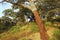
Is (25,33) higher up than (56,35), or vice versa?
(56,35)

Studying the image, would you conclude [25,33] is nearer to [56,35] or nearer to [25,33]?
[25,33]

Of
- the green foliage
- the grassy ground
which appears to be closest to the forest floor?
the grassy ground

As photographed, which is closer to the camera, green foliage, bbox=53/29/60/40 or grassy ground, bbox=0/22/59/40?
green foliage, bbox=53/29/60/40

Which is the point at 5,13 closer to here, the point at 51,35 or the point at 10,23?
the point at 10,23

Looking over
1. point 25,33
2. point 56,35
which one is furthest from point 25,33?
point 56,35

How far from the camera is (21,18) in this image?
26844 millimetres

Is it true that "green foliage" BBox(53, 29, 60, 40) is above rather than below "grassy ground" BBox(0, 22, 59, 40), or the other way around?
above

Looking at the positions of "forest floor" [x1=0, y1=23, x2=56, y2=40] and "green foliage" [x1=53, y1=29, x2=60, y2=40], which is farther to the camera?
"forest floor" [x1=0, y1=23, x2=56, y2=40]

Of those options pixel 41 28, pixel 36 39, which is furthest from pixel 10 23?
pixel 41 28

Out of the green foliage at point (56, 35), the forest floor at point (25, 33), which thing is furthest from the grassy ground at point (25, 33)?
the green foliage at point (56, 35)

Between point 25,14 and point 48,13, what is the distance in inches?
150

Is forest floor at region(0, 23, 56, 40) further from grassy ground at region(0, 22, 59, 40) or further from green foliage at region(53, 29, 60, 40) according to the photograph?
green foliage at region(53, 29, 60, 40)

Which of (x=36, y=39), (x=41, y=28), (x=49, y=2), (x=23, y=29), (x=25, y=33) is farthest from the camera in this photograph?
(x=49, y=2)

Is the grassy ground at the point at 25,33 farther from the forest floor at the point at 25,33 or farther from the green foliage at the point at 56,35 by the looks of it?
the green foliage at the point at 56,35
